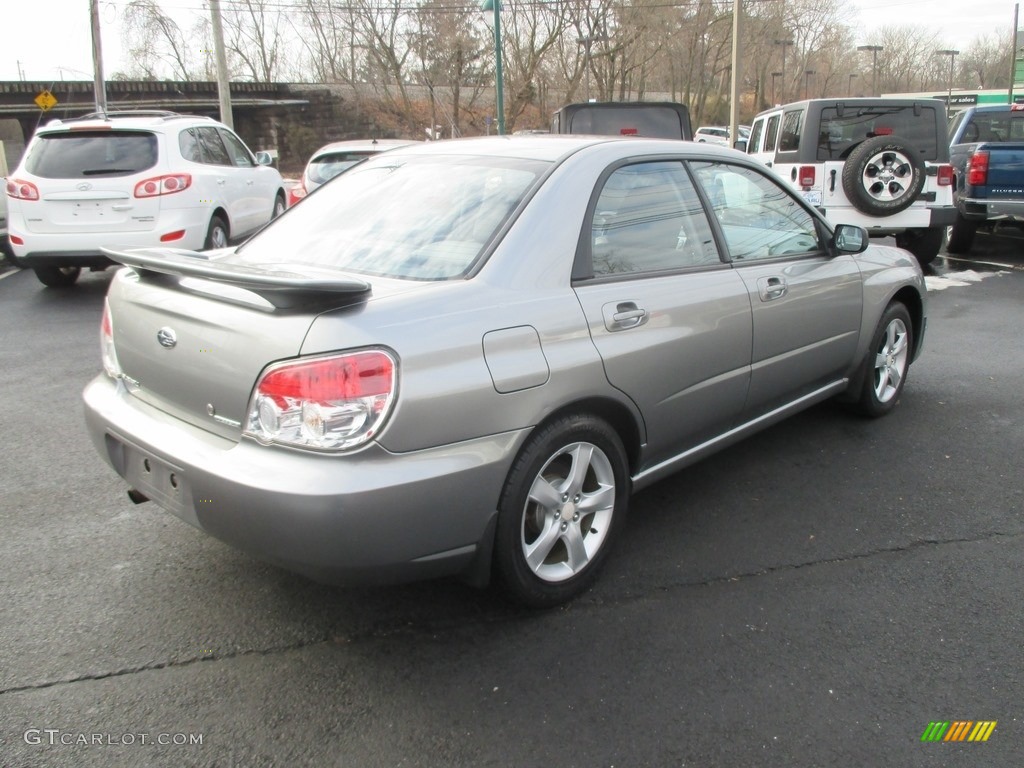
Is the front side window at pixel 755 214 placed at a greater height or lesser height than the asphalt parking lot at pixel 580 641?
greater

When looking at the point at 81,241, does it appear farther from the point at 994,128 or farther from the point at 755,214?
the point at 994,128

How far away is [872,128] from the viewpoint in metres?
9.73

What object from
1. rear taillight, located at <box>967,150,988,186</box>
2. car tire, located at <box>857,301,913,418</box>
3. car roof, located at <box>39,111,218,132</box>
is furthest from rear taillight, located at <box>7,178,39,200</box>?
rear taillight, located at <box>967,150,988,186</box>

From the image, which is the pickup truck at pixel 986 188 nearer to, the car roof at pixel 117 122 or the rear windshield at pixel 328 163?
the rear windshield at pixel 328 163

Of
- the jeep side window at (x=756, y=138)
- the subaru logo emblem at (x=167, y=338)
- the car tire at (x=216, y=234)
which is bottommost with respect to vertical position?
the car tire at (x=216, y=234)

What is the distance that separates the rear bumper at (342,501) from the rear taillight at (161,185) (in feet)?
20.5

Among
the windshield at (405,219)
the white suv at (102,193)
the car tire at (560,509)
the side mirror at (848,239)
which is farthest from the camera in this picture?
the white suv at (102,193)

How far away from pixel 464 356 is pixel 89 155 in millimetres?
7249

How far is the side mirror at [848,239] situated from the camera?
426cm

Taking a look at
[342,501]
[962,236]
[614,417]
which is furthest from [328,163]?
[342,501]

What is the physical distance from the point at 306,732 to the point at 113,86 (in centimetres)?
4586

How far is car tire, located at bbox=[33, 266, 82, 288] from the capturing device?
912 cm

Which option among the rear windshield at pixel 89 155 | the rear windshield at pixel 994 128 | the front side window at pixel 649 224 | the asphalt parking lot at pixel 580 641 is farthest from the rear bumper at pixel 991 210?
the rear windshield at pixel 89 155

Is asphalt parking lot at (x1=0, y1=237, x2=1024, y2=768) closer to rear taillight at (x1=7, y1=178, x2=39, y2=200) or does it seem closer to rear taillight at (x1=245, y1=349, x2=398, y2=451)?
rear taillight at (x1=245, y1=349, x2=398, y2=451)
